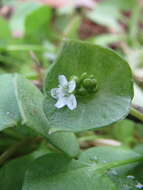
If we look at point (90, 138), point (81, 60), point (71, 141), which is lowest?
point (90, 138)

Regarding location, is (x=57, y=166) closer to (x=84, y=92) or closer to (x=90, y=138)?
(x=84, y=92)

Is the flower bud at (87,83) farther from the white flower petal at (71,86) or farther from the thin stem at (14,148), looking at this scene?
the thin stem at (14,148)

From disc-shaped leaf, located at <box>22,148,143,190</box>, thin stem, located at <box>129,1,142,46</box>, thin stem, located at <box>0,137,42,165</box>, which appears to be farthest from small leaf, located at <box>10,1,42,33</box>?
disc-shaped leaf, located at <box>22,148,143,190</box>

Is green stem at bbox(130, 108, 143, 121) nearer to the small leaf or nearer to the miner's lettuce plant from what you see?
the miner's lettuce plant

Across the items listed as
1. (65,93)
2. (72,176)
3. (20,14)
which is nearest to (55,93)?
(65,93)

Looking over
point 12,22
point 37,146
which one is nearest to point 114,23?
point 12,22

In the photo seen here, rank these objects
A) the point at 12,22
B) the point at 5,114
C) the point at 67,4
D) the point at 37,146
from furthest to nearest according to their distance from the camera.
Result: the point at 67,4 < the point at 12,22 < the point at 37,146 < the point at 5,114

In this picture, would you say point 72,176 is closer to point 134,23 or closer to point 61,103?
point 61,103

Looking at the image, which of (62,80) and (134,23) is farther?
(134,23)
